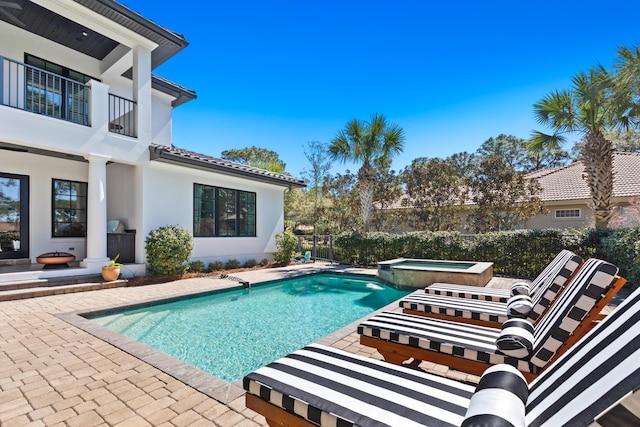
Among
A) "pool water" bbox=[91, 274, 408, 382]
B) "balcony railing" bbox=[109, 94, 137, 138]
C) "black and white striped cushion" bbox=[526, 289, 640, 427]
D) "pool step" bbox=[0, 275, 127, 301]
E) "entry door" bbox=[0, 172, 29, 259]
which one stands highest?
"balcony railing" bbox=[109, 94, 137, 138]

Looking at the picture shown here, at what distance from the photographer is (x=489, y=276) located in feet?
32.6

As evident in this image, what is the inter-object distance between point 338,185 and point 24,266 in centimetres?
1659

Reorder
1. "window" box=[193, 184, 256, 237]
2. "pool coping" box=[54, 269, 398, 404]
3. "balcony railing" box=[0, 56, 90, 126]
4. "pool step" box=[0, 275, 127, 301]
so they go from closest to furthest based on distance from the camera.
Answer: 1. "pool coping" box=[54, 269, 398, 404]
2. "pool step" box=[0, 275, 127, 301]
3. "balcony railing" box=[0, 56, 90, 126]
4. "window" box=[193, 184, 256, 237]

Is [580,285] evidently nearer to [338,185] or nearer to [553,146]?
[553,146]

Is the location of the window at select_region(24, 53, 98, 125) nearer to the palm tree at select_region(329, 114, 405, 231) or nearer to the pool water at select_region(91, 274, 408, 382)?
the pool water at select_region(91, 274, 408, 382)

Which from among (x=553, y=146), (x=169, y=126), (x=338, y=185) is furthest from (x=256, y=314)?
(x=338, y=185)

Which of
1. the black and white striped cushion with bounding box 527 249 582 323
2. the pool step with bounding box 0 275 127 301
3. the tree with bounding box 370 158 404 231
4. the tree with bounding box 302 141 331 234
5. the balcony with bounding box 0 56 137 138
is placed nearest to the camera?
the black and white striped cushion with bounding box 527 249 582 323

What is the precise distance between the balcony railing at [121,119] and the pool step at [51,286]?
482 cm

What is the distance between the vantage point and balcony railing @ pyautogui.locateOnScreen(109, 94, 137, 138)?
34.0 ft

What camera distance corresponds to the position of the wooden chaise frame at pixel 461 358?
8.64 feet

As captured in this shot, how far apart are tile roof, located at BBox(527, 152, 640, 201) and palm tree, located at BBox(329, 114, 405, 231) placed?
9583 millimetres

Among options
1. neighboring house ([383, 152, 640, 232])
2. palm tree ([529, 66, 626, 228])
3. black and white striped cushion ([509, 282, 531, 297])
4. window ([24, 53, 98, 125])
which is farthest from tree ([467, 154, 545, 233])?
window ([24, 53, 98, 125])

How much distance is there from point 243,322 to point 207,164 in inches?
269

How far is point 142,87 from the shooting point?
10.4 meters
